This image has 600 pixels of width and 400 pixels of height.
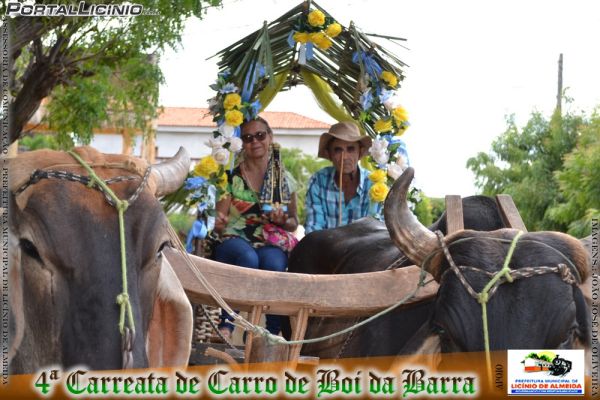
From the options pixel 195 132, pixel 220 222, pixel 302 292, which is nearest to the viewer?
pixel 302 292

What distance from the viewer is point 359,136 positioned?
6906 millimetres

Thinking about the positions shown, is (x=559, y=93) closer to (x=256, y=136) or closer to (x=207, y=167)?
(x=256, y=136)

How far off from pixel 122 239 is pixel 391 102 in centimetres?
380

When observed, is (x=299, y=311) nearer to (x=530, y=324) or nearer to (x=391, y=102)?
(x=530, y=324)

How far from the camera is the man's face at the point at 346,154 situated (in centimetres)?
689

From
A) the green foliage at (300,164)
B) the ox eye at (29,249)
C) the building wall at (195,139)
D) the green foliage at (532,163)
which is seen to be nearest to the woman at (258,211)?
the ox eye at (29,249)

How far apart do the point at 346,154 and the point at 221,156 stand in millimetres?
998

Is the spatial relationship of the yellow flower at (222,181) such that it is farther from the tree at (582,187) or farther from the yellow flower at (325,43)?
the tree at (582,187)

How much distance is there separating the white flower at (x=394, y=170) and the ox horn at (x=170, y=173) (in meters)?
2.61

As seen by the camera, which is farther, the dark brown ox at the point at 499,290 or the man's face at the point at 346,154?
the man's face at the point at 346,154

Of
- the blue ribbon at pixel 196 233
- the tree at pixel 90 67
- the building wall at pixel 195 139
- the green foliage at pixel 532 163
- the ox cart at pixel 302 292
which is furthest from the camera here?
the building wall at pixel 195 139

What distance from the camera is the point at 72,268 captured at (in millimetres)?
3244

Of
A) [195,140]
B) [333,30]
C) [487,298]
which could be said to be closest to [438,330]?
[487,298]

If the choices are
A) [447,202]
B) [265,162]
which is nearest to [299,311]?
[447,202]
